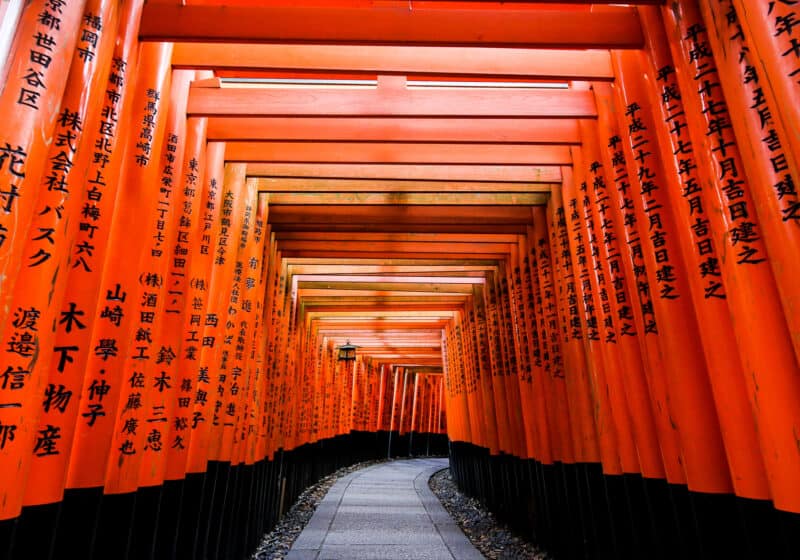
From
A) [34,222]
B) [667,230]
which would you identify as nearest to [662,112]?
[667,230]

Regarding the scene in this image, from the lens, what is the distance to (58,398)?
2.32m

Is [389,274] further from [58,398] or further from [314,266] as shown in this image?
[58,398]

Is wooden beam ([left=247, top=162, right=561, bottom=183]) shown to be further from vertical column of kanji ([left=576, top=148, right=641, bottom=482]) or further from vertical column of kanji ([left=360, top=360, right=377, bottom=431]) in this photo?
vertical column of kanji ([left=360, top=360, right=377, bottom=431])

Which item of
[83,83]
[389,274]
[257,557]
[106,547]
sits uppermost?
[389,274]

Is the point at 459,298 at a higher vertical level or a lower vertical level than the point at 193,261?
higher

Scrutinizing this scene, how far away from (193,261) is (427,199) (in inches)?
125

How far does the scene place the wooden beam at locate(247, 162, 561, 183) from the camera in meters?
5.49

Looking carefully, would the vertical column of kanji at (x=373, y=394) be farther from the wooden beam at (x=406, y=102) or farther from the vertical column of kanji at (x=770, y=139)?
the vertical column of kanji at (x=770, y=139)

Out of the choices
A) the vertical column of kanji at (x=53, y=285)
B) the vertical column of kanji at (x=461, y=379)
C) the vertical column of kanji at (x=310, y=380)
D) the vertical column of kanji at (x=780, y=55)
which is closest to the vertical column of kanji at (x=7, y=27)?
the vertical column of kanji at (x=53, y=285)

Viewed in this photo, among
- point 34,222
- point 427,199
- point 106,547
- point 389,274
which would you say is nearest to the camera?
point 34,222

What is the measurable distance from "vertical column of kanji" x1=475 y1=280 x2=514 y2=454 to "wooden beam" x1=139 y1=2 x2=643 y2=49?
543cm

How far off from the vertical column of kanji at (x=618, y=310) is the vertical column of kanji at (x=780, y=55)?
1826mm

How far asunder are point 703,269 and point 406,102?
109 inches

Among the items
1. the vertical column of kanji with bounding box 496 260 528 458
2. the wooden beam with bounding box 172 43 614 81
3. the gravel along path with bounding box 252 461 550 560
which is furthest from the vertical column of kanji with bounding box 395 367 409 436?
the wooden beam with bounding box 172 43 614 81
